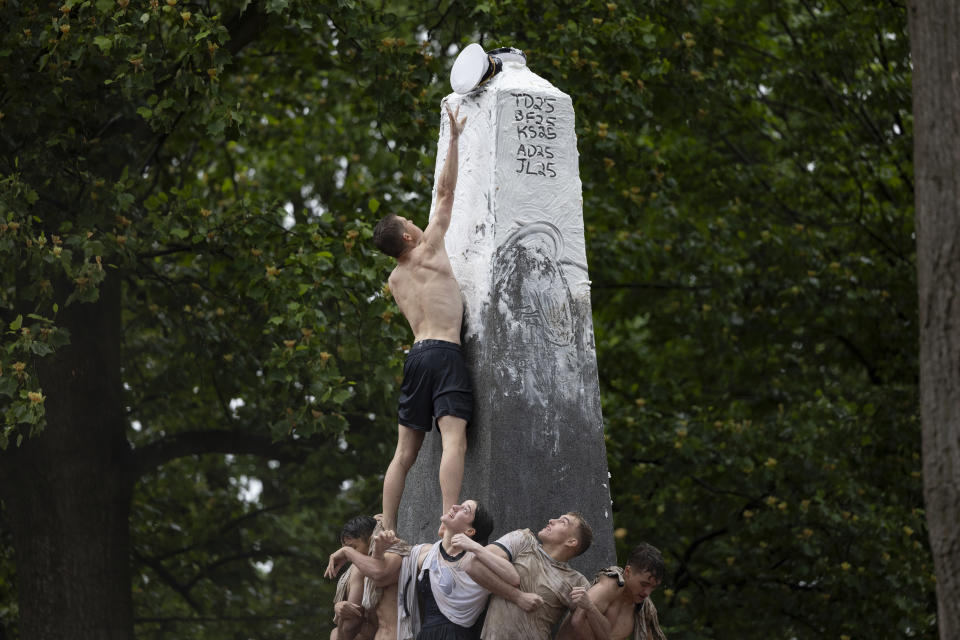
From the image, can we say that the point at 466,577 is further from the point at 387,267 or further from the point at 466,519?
the point at 387,267

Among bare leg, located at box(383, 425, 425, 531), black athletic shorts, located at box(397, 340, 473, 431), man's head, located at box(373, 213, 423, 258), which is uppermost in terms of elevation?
man's head, located at box(373, 213, 423, 258)

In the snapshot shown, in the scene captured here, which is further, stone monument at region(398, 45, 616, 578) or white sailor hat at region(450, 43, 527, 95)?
white sailor hat at region(450, 43, 527, 95)

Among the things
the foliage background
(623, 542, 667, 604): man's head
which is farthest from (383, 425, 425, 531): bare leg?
the foliage background

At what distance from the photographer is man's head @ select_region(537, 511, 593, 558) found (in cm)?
618

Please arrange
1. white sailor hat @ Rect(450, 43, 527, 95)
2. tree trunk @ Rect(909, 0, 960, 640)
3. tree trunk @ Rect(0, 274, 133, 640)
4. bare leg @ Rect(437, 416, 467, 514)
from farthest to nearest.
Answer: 1. tree trunk @ Rect(0, 274, 133, 640)
2. white sailor hat @ Rect(450, 43, 527, 95)
3. bare leg @ Rect(437, 416, 467, 514)
4. tree trunk @ Rect(909, 0, 960, 640)

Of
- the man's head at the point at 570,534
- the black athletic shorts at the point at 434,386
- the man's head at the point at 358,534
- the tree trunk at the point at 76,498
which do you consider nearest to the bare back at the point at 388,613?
the man's head at the point at 358,534

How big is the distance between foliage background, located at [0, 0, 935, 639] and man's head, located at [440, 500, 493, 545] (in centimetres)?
356

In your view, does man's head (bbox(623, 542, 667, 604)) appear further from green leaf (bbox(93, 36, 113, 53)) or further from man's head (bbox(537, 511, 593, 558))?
green leaf (bbox(93, 36, 113, 53))

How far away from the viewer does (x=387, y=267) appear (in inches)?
417

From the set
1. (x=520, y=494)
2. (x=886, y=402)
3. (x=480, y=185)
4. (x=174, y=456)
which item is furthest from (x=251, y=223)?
(x=886, y=402)

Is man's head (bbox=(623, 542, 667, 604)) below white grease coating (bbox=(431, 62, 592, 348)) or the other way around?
below

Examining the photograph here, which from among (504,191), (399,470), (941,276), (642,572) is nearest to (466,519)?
(642,572)

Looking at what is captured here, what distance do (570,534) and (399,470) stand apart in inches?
48.7

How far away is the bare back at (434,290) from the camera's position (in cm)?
707
